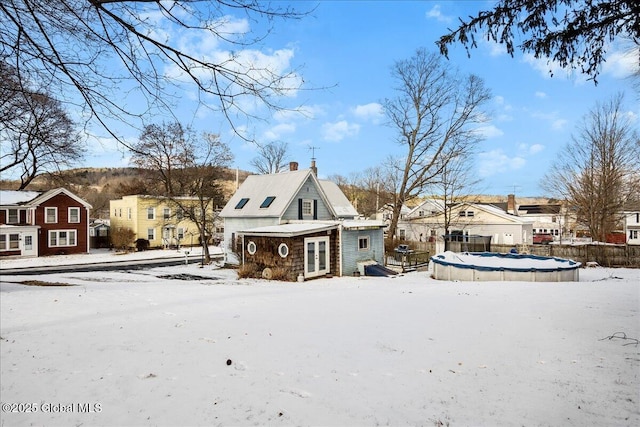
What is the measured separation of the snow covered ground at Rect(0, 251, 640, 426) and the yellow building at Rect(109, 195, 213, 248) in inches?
1143

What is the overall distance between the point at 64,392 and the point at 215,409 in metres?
2.01

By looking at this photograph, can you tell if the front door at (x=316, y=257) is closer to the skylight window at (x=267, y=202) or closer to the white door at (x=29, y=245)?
the skylight window at (x=267, y=202)

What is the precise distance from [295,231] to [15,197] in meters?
28.1

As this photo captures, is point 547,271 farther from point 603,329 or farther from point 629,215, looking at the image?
point 629,215

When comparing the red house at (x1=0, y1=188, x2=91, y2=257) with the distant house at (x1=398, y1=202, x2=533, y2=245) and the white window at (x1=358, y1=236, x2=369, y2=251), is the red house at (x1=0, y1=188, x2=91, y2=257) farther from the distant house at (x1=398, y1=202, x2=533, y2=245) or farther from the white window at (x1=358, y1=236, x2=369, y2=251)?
the distant house at (x1=398, y1=202, x2=533, y2=245)

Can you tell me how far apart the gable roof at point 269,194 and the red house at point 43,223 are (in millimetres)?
17790

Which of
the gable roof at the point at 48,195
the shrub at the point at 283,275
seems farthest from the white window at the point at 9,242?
the shrub at the point at 283,275

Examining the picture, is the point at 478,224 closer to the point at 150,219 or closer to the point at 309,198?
the point at 309,198

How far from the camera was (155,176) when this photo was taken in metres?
40.5

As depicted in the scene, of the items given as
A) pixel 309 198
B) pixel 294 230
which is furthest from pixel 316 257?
pixel 309 198

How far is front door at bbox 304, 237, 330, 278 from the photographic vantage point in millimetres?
18234

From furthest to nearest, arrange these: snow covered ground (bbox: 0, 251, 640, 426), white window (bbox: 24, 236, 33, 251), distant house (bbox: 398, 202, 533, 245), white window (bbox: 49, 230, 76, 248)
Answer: distant house (bbox: 398, 202, 533, 245)
white window (bbox: 49, 230, 76, 248)
white window (bbox: 24, 236, 33, 251)
snow covered ground (bbox: 0, 251, 640, 426)

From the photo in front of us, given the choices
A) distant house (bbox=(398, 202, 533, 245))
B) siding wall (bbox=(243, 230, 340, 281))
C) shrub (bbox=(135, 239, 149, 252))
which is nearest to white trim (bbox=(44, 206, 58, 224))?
shrub (bbox=(135, 239, 149, 252))

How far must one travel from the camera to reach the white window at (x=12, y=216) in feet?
95.3
